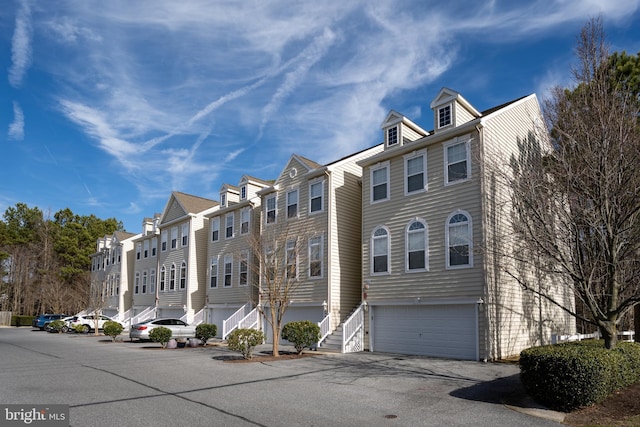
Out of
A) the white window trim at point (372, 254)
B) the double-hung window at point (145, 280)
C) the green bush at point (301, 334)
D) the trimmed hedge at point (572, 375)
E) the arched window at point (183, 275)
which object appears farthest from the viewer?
the double-hung window at point (145, 280)

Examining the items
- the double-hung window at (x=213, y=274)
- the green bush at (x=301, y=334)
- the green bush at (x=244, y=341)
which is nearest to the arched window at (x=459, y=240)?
the green bush at (x=301, y=334)

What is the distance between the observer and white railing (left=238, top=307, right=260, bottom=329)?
26.4 m

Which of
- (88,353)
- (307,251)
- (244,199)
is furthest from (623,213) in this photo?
(244,199)

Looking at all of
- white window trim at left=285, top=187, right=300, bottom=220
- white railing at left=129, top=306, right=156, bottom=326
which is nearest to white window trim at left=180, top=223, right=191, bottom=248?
white railing at left=129, top=306, right=156, bottom=326

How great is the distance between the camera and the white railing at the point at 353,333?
20.0 m

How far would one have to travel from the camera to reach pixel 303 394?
35.4 ft

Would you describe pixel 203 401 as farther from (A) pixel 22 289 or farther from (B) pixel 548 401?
(A) pixel 22 289

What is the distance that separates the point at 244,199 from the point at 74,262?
40.0 m

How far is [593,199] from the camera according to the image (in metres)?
11.6

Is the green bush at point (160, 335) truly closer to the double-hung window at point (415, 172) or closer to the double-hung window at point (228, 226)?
the double-hung window at point (228, 226)

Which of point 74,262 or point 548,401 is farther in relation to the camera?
point 74,262

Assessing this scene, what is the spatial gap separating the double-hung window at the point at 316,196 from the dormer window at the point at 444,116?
23.3 feet

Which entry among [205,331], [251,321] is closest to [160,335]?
[205,331]

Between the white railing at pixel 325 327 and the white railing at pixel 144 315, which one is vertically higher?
the white railing at pixel 325 327
